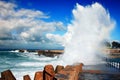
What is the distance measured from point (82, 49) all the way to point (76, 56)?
3106mm

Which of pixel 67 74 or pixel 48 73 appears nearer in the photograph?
pixel 48 73

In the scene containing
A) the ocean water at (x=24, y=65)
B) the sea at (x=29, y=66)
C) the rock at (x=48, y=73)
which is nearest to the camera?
the rock at (x=48, y=73)

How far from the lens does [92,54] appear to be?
106 feet

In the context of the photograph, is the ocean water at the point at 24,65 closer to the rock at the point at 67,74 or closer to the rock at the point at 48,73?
the rock at the point at 67,74

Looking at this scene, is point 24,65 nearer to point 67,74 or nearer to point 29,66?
point 29,66

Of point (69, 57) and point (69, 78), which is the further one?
point (69, 57)

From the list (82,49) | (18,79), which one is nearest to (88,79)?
(18,79)

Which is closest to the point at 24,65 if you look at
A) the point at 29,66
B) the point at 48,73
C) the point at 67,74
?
the point at 29,66

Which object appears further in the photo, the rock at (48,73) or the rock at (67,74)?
the rock at (48,73)

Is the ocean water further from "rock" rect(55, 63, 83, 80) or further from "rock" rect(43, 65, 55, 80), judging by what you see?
"rock" rect(43, 65, 55, 80)

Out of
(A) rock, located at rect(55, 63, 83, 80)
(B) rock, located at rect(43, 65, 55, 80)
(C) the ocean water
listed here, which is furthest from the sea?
(B) rock, located at rect(43, 65, 55, 80)

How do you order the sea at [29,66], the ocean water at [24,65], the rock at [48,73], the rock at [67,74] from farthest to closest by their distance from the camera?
1. the ocean water at [24,65]
2. the sea at [29,66]
3. the rock at [48,73]
4. the rock at [67,74]

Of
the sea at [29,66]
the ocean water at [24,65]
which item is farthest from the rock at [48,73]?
Answer: the ocean water at [24,65]

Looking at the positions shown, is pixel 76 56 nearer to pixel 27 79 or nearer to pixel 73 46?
pixel 73 46
